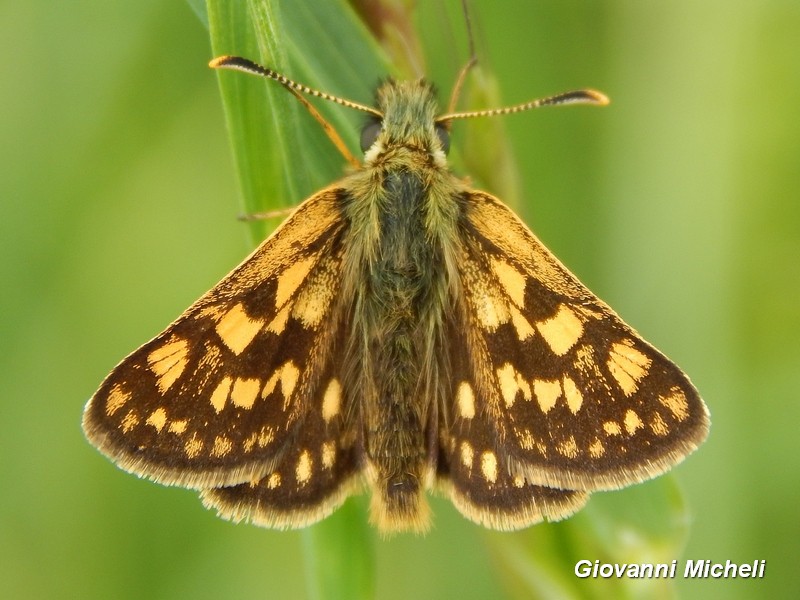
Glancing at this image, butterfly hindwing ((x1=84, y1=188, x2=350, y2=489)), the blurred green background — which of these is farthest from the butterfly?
the blurred green background

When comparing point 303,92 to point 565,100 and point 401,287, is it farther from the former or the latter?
point 565,100

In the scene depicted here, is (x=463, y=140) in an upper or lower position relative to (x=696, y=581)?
upper

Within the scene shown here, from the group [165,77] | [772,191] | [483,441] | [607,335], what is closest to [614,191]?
[772,191]

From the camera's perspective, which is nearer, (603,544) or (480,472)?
(603,544)

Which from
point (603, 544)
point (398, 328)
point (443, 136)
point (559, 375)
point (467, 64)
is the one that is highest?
point (467, 64)

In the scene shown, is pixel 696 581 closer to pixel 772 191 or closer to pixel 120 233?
pixel 772 191

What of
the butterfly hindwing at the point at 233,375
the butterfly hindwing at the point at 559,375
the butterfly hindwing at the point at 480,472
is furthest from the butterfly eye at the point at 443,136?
the butterfly hindwing at the point at 480,472

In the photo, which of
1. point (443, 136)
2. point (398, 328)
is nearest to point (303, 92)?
point (443, 136)
